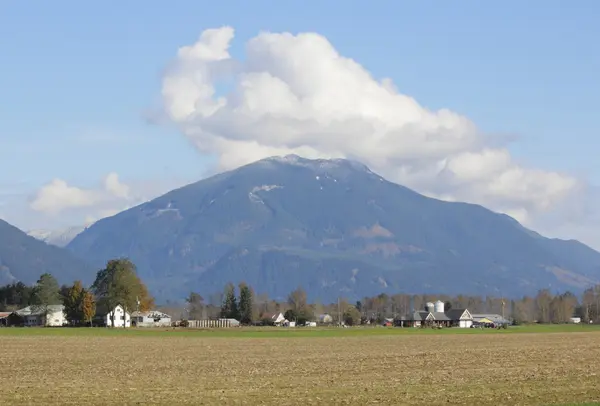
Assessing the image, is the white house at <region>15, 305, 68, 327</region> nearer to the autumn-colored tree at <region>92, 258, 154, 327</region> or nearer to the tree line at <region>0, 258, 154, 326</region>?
the tree line at <region>0, 258, 154, 326</region>

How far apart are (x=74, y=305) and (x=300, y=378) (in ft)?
431

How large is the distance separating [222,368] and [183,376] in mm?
5909

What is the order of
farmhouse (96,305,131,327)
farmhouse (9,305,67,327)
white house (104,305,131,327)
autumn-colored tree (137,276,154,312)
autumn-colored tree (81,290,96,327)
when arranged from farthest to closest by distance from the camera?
farmhouse (9,305,67,327) → white house (104,305,131,327) → farmhouse (96,305,131,327) → autumn-colored tree (81,290,96,327) → autumn-colored tree (137,276,154,312)

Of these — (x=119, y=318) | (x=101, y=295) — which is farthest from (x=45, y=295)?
(x=101, y=295)

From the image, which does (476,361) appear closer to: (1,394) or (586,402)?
(586,402)

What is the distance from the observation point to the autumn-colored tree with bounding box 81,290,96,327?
166000mm

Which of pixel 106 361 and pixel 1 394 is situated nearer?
pixel 1 394

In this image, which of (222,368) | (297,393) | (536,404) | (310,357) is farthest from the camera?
→ (310,357)

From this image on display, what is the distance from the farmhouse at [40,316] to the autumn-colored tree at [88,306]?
1360cm

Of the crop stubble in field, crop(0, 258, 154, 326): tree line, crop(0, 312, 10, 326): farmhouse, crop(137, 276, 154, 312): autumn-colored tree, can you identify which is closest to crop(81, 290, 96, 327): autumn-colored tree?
crop(0, 258, 154, 326): tree line

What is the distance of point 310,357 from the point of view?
62312mm

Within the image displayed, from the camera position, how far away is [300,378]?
44219 millimetres

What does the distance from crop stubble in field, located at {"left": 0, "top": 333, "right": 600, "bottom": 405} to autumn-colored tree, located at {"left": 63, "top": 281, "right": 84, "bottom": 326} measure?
340 feet

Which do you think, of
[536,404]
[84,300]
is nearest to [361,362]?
[536,404]
